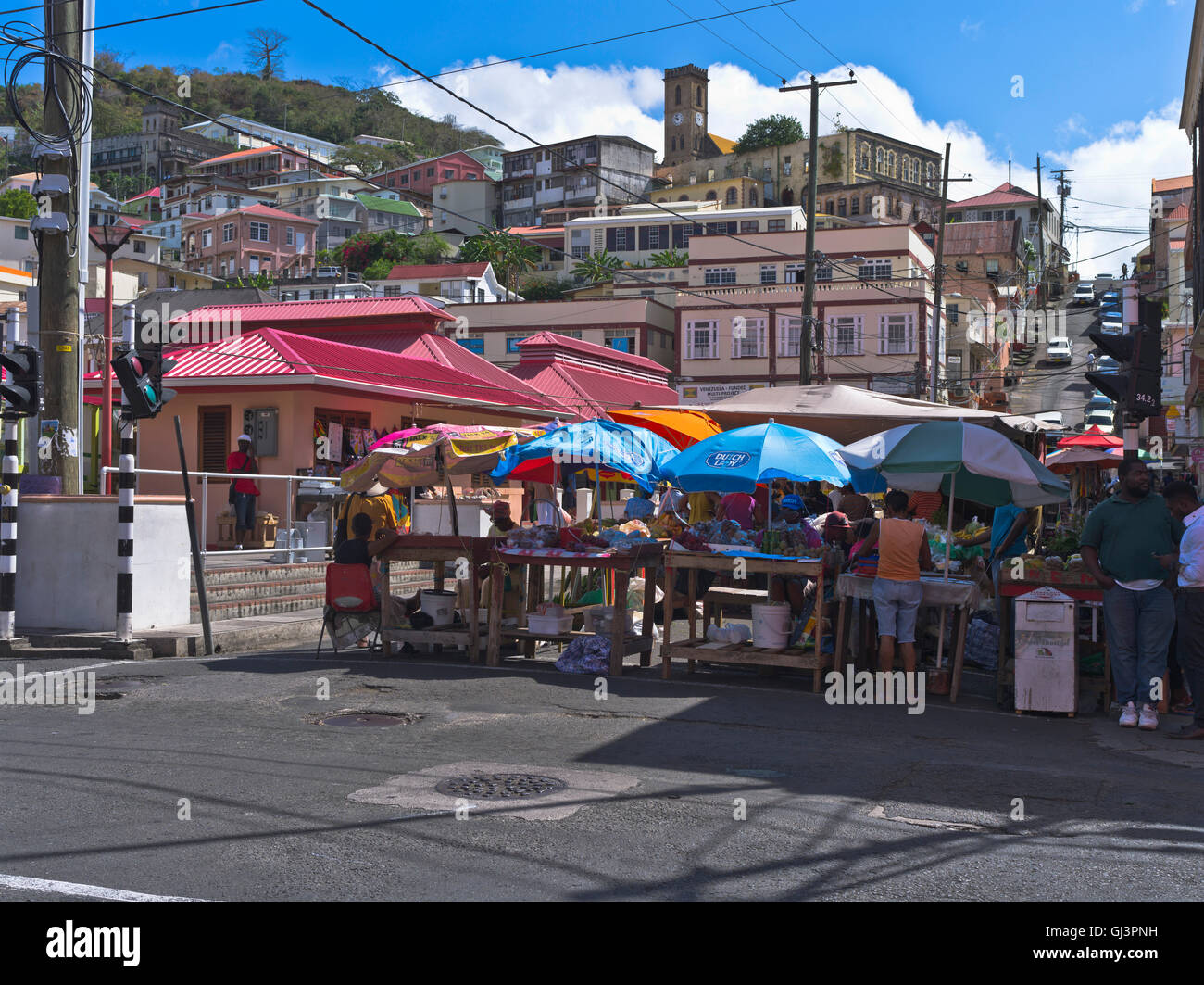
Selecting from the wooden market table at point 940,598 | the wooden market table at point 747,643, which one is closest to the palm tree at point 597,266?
the wooden market table at point 747,643

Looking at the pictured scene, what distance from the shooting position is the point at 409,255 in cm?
8688

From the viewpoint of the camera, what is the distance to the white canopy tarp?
18078 mm

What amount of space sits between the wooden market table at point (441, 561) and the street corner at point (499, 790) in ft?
16.7

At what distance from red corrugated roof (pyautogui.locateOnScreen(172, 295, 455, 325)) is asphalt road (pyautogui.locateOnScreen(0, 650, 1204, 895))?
941 inches

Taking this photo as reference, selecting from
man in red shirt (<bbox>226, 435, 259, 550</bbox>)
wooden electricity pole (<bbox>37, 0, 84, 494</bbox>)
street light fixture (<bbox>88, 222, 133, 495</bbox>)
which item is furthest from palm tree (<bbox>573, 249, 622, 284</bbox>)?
wooden electricity pole (<bbox>37, 0, 84, 494</bbox>)

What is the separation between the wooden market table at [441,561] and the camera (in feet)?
41.6

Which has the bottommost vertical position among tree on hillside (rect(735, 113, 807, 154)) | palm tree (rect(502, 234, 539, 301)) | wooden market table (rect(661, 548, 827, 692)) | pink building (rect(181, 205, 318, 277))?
wooden market table (rect(661, 548, 827, 692))

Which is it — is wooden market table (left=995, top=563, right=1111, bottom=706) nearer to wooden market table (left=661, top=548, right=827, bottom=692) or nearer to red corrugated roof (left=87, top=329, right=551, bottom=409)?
wooden market table (left=661, top=548, right=827, bottom=692)

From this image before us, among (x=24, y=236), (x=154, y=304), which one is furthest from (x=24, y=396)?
(x=24, y=236)

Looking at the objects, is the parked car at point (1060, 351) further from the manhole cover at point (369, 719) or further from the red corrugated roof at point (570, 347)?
the manhole cover at point (369, 719)

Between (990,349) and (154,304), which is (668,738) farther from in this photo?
(990,349)

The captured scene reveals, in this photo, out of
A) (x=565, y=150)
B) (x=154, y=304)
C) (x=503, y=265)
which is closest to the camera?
(x=154, y=304)
